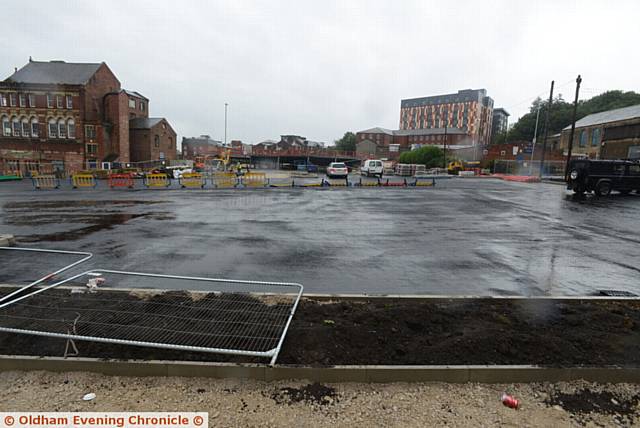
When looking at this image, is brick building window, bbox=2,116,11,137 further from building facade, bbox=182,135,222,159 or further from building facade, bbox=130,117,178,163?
building facade, bbox=182,135,222,159

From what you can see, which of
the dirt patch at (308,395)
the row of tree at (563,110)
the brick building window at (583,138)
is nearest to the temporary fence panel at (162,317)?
the dirt patch at (308,395)

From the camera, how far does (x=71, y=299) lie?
19.0ft

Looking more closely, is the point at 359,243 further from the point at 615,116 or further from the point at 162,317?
the point at 615,116

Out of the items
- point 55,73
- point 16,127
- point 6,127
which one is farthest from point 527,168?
point 6,127

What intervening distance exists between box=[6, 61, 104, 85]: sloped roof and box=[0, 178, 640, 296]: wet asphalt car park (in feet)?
130

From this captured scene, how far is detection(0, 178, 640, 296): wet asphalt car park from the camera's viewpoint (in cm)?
746

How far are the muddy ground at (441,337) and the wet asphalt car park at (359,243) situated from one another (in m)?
1.18

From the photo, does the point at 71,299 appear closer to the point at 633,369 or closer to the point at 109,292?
the point at 109,292

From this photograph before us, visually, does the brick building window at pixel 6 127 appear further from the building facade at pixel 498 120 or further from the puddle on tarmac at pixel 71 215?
the building facade at pixel 498 120

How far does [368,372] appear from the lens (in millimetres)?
3832

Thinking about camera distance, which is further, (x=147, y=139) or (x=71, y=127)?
(x=147, y=139)

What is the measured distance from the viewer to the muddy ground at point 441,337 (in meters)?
4.20

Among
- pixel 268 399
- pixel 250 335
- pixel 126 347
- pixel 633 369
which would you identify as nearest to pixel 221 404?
pixel 268 399

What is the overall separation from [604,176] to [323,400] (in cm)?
2815
